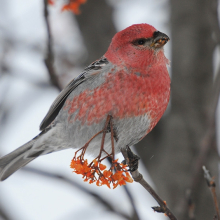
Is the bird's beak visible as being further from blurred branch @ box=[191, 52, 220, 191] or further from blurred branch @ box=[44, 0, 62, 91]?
blurred branch @ box=[44, 0, 62, 91]

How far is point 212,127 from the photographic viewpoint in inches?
116

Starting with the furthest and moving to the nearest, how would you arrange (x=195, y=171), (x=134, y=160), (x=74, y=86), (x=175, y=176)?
1. (x=175, y=176)
2. (x=74, y=86)
3. (x=195, y=171)
4. (x=134, y=160)

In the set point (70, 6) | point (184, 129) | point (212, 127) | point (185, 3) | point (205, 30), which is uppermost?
point (70, 6)

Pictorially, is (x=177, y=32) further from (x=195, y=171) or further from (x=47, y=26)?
(x=47, y=26)

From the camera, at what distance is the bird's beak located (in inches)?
120

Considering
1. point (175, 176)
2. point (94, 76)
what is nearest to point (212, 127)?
point (94, 76)

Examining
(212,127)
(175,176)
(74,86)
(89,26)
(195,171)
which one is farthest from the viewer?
(89,26)

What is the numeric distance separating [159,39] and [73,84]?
3.12 feet

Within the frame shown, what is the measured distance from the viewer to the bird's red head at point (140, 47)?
122 inches

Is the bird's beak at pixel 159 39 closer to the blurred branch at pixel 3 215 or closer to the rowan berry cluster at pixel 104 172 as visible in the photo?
the rowan berry cluster at pixel 104 172

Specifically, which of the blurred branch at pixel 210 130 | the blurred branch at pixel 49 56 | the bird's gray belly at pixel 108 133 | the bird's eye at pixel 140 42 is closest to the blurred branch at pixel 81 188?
the bird's gray belly at pixel 108 133

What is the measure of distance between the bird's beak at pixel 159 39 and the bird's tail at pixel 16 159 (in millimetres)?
1625

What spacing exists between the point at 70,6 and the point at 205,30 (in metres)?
2.54

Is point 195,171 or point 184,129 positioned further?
point 184,129
